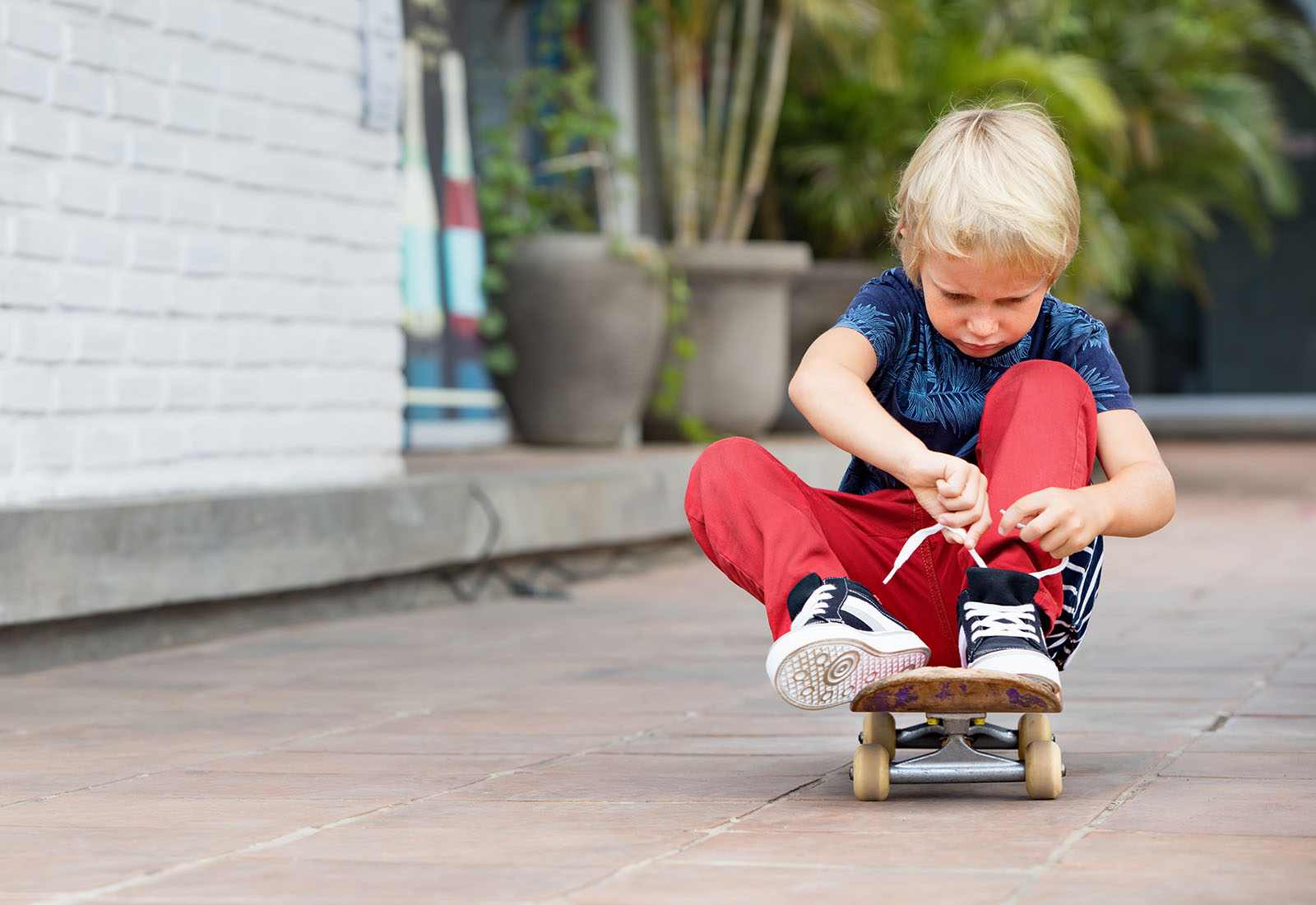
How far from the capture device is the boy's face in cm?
248

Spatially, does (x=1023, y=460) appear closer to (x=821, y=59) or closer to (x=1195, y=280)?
(x=821, y=59)

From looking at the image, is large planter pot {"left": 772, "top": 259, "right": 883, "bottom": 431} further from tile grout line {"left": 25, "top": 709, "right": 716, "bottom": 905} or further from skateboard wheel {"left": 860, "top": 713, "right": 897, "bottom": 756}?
skateboard wheel {"left": 860, "top": 713, "right": 897, "bottom": 756}

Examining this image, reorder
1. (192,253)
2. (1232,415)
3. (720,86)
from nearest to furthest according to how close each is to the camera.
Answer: (192,253) → (720,86) → (1232,415)

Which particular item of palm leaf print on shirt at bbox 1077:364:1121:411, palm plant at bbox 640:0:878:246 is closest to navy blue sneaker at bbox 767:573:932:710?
palm leaf print on shirt at bbox 1077:364:1121:411

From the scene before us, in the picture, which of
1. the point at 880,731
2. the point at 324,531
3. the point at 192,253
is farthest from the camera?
the point at 324,531

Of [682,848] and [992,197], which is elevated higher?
[992,197]

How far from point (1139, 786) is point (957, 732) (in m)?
0.26

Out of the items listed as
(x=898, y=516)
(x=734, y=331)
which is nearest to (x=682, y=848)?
(x=898, y=516)

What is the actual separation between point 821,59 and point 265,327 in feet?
17.6

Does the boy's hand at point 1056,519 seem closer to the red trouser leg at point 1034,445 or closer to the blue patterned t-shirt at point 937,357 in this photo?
the red trouser leg at point 1034,445

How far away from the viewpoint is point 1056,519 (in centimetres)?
230

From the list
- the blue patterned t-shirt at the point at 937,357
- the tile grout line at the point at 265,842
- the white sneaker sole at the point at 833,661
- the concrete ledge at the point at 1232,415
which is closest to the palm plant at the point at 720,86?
the blue patterned t-shirt at the point at 937,357

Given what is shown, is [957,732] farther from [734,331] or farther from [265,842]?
[734,331]

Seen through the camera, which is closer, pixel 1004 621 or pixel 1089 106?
pixel 1004 621
